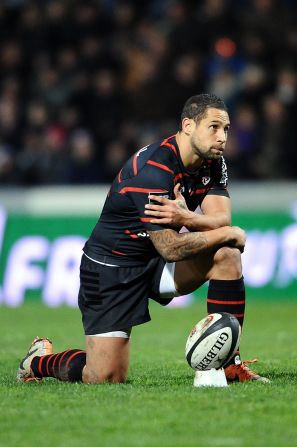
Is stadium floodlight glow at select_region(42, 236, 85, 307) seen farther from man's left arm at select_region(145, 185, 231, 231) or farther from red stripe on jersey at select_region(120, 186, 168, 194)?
red stripe on jersey at select_region(120, 186, 168, 194)

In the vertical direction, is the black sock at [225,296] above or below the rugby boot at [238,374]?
above

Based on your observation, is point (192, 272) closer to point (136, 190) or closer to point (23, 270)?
point (136, 190)

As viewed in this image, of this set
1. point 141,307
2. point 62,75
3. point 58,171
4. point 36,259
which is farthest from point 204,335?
point 62,75

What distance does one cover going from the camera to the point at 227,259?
6605 mm

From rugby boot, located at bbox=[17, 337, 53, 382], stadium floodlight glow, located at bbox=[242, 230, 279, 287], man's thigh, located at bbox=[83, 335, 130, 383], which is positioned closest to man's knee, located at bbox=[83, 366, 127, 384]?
man's thigh, located at bbox=[83, 335, 130, 383]

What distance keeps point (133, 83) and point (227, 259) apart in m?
9.72

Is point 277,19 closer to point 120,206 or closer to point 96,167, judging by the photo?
point 96,167

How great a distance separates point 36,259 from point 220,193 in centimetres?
738

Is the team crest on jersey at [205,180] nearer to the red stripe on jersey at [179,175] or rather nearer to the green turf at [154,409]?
the red stripe on jersey at [179,175]

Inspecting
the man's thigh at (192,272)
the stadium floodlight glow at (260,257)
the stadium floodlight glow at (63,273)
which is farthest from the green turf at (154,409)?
the stadium floodlight glow at (63,273)

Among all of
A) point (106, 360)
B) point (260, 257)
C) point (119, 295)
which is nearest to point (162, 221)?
point (119, 295)

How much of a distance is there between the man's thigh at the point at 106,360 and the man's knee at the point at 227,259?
0.83 metres

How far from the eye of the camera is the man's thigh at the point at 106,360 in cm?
686

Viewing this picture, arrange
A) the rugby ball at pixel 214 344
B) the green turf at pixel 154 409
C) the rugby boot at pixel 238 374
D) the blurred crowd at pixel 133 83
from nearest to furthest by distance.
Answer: the green turf at pixel 154 409
the rugby ball at pixel 214 344
the rugby boot at pixel 238 374
the blurred crowd at pixel 133 83
